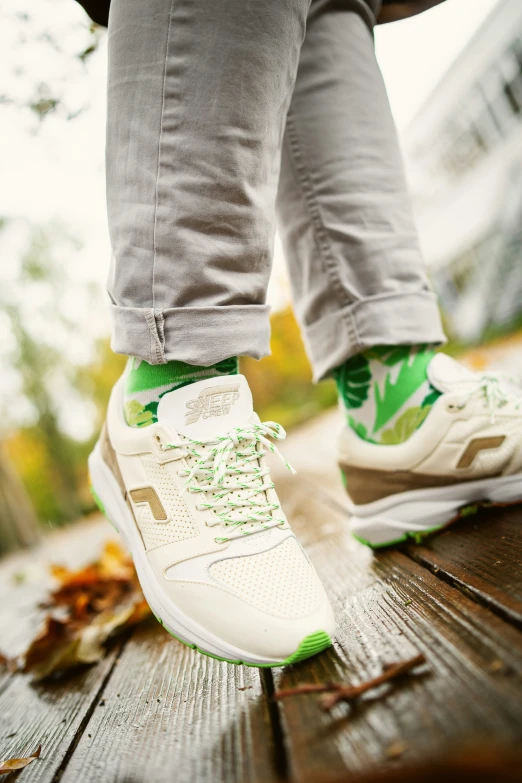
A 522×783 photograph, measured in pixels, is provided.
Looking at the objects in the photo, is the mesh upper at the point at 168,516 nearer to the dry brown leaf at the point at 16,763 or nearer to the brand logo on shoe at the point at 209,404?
the brand logo on shoe at the point at 209,404

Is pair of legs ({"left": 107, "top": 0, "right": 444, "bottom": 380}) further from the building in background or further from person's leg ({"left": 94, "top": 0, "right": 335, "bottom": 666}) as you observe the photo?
the building in background

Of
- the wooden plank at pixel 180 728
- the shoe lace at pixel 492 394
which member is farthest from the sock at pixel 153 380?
the shoe lace at pixel 492 394

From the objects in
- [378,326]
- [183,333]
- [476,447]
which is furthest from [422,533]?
[183,333]

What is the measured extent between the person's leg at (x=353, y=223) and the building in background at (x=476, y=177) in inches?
428

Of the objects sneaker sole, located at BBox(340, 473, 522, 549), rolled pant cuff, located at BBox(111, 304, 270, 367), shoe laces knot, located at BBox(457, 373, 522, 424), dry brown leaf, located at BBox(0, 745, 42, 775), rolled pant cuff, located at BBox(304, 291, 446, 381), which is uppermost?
rolled pant cuff, located at BBox(111, 304, 270, 367)

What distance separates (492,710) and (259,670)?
35 cm

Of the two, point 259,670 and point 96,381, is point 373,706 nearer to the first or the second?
point 259,670

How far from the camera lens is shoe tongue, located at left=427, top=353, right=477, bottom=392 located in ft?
3.50

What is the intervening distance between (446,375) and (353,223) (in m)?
0.35

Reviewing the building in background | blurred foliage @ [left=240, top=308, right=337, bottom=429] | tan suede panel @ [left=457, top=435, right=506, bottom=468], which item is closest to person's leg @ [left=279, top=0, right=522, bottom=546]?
tan suede panel @ [left=457, top=435, right=506, bottom=468]

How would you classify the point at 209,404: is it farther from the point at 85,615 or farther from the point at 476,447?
the point at 85,615

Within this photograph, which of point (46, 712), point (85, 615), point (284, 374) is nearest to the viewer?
point (46, 712)

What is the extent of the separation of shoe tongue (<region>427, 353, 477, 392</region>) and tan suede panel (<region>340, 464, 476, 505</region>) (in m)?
0.17

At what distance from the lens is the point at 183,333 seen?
30.0 inches
